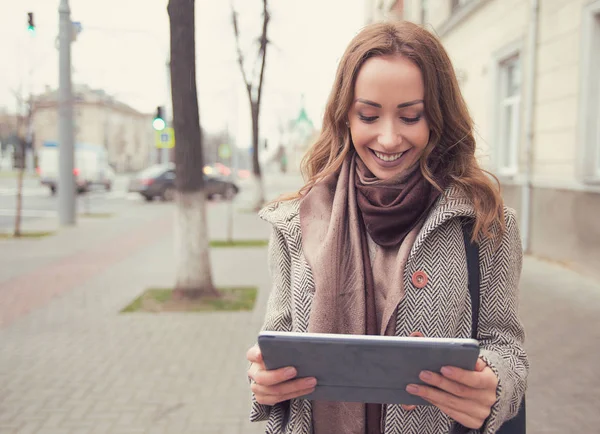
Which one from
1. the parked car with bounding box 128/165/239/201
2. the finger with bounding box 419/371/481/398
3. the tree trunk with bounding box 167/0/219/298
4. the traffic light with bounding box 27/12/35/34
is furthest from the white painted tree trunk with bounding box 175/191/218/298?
the parked car with bounding box 128/165/239/201

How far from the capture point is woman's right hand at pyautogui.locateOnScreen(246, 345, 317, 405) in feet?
4.04

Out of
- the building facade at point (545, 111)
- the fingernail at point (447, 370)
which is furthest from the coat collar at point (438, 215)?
the building facade at point (545, 111)

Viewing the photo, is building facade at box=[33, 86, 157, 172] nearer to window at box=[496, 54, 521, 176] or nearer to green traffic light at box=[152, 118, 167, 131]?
green traffic light at box=[152, 118, 167, 131]

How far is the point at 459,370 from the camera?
45.6 inches

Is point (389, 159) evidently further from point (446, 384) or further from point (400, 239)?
point (446, 384)

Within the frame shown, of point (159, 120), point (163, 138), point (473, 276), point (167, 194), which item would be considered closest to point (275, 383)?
point (473, 276)

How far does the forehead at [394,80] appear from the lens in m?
1.42

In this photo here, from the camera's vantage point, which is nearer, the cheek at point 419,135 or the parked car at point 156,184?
the cheek at point 419,135

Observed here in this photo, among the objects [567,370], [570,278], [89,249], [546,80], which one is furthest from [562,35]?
[89,249]

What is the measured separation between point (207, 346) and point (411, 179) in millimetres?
3932

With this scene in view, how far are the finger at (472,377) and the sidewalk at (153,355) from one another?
8.23 feet

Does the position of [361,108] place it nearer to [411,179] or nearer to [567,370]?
[411,179]

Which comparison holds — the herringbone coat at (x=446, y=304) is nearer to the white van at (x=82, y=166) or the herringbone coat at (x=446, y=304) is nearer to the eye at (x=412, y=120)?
the eye at (x=412, y=120)

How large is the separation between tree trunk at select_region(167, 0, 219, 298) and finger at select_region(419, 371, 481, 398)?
222 inches
